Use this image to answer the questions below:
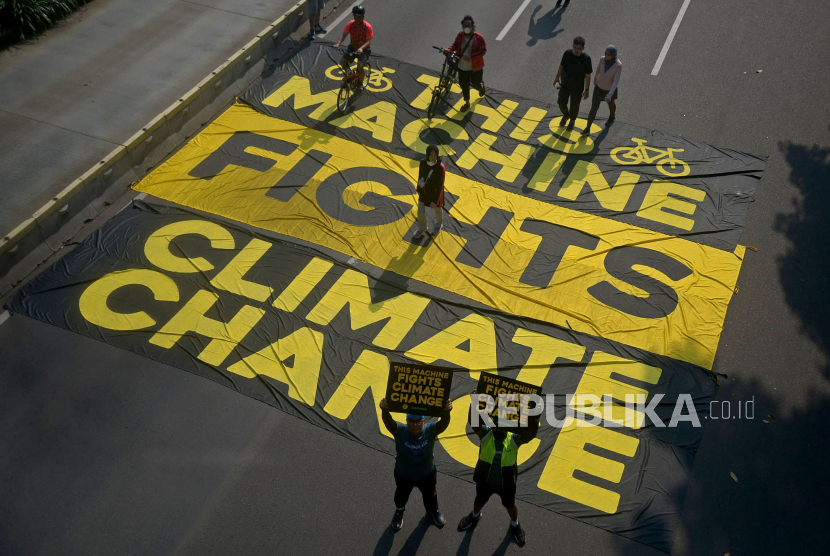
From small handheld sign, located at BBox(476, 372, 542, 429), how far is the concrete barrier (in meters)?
7.91

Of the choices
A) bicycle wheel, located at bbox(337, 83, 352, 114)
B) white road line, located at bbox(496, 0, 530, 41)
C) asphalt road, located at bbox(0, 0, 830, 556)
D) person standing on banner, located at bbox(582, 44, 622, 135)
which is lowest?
asphalt road, located at bbox(0, 0, 830, 556)

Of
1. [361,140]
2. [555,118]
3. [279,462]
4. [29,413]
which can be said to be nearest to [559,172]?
[555,118]

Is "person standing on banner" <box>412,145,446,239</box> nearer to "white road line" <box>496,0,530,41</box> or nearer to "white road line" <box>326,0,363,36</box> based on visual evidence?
"white road line" <box>496,0,530,41</box>

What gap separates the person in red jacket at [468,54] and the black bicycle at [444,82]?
14 cm

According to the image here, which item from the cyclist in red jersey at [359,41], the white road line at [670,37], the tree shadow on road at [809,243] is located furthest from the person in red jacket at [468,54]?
the tree shadow on road at [809,243]

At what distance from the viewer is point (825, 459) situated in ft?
27.9

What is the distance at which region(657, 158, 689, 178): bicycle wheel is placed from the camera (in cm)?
1292

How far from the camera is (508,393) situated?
21.7ft

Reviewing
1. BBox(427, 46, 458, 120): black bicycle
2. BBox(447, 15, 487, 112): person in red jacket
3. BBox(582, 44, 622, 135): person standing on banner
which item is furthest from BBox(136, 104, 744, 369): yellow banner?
BBox(447, 15, 487, 112): person in red jacket

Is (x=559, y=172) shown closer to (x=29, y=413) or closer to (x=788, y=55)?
(x=788, y=55)

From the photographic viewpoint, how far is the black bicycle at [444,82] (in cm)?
1408

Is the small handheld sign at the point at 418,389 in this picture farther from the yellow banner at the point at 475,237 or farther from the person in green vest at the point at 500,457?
the yellow banner at the point at 475,237

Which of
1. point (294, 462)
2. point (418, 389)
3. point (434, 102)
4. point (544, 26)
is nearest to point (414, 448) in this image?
point (418, 389)

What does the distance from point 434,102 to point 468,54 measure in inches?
45.9
